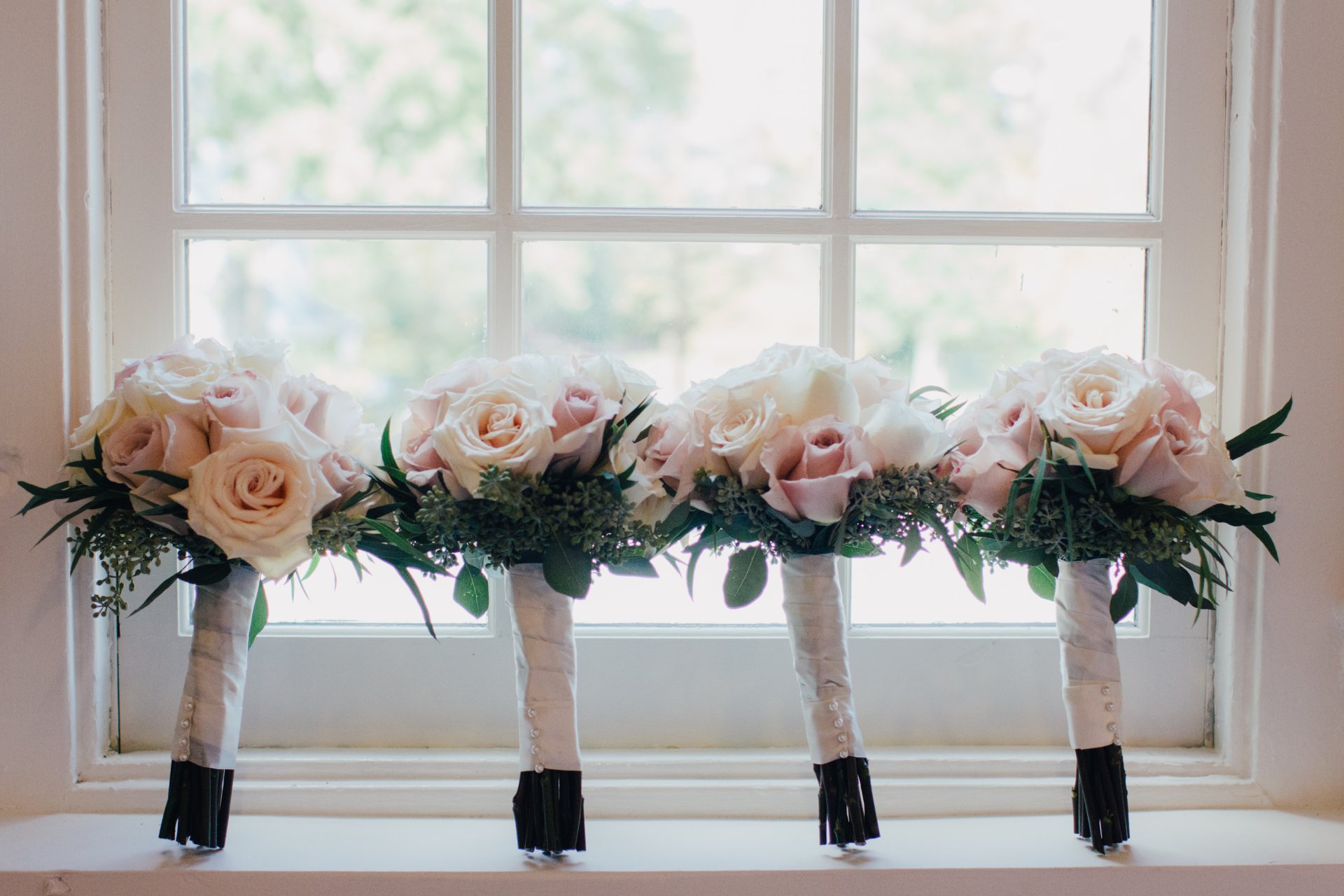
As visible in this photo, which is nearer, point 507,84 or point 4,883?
point 4,883

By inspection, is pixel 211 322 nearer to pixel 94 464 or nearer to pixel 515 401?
pixel 94 464

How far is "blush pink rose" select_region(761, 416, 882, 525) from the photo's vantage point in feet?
2.28

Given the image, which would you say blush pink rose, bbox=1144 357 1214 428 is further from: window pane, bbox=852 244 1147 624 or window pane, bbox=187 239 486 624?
window pane, bbox=187 239 486 624

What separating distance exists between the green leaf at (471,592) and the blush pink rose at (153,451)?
244 millimetres

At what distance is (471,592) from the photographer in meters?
0.81

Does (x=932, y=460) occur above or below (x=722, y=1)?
below

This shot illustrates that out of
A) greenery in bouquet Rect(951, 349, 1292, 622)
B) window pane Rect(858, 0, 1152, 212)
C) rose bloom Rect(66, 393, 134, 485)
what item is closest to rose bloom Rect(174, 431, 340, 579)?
rose bloom Rect(66, 393, 134, 485)

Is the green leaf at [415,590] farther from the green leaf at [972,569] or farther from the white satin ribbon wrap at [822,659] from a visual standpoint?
the green leaf at [972,569]

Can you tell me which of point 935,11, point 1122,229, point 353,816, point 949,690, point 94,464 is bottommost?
point 353,816

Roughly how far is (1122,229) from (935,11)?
330 mm

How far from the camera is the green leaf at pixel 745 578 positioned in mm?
797

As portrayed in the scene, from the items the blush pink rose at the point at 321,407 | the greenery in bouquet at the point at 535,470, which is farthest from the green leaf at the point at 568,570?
the blush pink rose at the point at 321,407

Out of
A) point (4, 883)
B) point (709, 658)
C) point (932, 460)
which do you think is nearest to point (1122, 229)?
point (932, 460)

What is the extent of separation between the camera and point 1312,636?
0.91 metres
